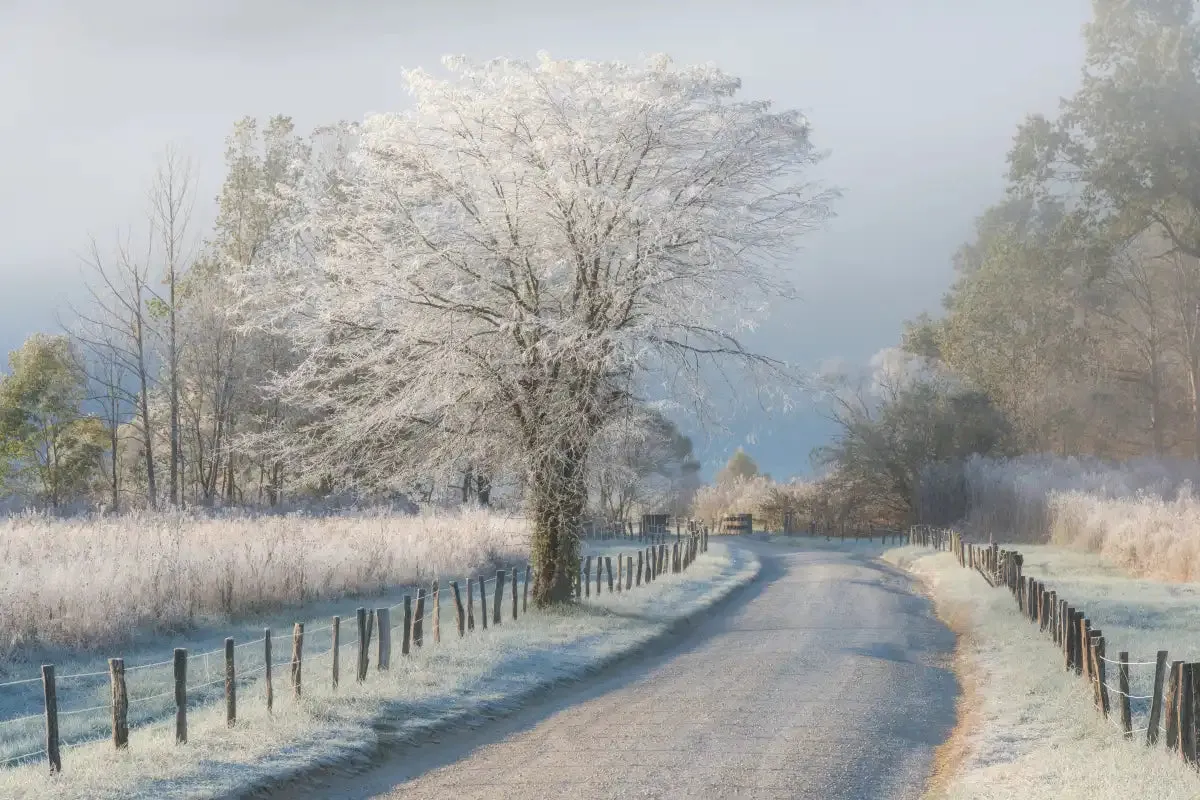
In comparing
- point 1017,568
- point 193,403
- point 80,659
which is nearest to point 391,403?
point 80,659

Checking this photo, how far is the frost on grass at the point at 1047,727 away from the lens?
10234mm

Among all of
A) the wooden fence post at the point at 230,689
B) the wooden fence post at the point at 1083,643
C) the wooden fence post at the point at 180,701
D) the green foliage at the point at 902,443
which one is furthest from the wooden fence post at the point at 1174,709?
the green foliage at the point at 902,443

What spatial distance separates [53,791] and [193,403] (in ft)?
138

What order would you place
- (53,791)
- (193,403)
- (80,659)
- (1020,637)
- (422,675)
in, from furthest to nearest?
(193,403) → (1020,637) → (80,659) → (422,675) → (53,791)

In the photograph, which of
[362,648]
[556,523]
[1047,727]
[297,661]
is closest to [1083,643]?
[1047,727]

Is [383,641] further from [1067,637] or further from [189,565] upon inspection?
[1067,637]

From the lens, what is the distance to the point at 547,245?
21.0 metres

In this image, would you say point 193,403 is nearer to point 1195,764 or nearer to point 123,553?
point 123,553

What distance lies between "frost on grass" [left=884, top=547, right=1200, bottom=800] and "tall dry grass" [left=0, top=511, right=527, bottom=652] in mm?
12176

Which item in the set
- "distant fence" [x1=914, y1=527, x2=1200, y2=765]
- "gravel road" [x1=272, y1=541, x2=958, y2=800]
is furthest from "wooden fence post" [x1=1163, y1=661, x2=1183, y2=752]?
"gravel road" [x1=272, y1=541, x2=958, y2=800]

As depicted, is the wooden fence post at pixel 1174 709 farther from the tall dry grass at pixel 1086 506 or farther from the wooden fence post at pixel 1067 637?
the tall dry grass at pixel 1086 506

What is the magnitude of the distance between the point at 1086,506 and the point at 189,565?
2814 centimetres

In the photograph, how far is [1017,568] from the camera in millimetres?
24594

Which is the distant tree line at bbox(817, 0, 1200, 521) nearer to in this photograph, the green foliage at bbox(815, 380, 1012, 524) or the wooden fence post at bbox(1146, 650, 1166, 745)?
the green foliage at bbox(815, 380, 1012, 524)
